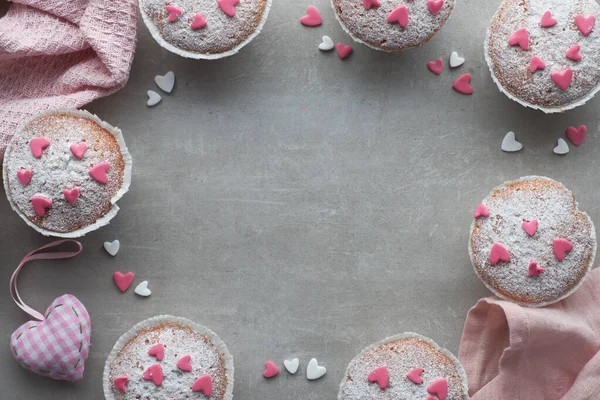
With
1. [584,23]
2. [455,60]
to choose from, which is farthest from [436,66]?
[584,23]

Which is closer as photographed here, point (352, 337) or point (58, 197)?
point (58, 197)

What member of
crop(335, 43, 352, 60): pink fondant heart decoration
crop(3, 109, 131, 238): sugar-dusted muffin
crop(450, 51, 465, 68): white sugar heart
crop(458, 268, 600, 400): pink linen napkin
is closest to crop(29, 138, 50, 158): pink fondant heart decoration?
crop(3, 109, 131, 238): sugar-dusted muffin

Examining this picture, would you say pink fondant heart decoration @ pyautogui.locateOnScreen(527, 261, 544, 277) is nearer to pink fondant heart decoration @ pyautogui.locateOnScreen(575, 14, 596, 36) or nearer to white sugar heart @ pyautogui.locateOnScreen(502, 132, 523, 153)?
white sugar heart @ pyautogui.locateOnScreen(502, 132, 523, 153)

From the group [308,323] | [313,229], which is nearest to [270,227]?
[313,229]

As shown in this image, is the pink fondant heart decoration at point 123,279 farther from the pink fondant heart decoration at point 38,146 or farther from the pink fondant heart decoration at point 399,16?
the pink fondant heart decoration at point 399,16

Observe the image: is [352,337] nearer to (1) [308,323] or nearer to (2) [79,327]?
(1) [308,323]

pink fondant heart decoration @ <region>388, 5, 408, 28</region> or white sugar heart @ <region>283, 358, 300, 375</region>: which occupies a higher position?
pink fondant heart decoration @ <region>388, 5, 408, 28</region>

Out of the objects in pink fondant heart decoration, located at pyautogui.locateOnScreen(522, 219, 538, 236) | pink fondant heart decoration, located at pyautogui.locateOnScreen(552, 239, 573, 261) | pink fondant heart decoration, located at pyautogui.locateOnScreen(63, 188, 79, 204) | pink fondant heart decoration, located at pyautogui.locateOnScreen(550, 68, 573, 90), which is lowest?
pink fondant heart decoration, located at pyautogui.locateOnScreen(552, 239, 573, 261)
